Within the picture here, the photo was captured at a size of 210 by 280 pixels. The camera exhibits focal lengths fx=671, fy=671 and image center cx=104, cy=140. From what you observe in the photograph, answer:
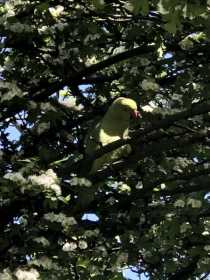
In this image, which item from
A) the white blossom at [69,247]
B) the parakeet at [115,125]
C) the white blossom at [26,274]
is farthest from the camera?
the white blossom at [69,247]

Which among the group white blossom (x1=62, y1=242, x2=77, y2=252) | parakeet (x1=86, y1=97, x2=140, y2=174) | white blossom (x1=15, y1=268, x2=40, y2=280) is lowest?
white blossom (x1=15, y1=268, x2=40, y2=280)

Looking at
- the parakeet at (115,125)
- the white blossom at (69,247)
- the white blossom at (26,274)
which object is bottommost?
the white blossom at (26,274)

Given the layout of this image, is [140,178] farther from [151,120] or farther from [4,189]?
[4,189]

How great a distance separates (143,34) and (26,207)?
2556 millimetres

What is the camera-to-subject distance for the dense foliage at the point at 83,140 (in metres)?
7.36

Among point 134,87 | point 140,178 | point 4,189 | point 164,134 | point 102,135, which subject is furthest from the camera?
point 140,178

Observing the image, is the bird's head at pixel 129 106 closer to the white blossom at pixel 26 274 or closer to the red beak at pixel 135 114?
the red beak at pixel 135 114

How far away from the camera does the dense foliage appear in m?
7.36

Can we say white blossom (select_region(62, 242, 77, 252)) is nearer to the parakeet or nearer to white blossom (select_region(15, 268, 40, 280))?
white blossom (select_region(15, 268, 40, 280))

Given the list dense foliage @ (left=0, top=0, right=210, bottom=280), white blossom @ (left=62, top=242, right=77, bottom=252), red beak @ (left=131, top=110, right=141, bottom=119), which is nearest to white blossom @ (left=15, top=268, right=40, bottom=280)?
dense foliage @ (left=0, top=0, right=210, bottom=280)

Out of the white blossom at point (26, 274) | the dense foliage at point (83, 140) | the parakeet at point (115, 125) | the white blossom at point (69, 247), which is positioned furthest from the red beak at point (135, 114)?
the white blossom at point (26, 274)

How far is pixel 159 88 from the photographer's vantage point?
27.8 feet

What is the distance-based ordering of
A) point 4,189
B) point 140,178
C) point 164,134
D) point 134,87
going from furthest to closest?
point 140,178 < point 134,87 < point 4,189 < point 164,134

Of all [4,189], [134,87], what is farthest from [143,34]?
[4,189]
